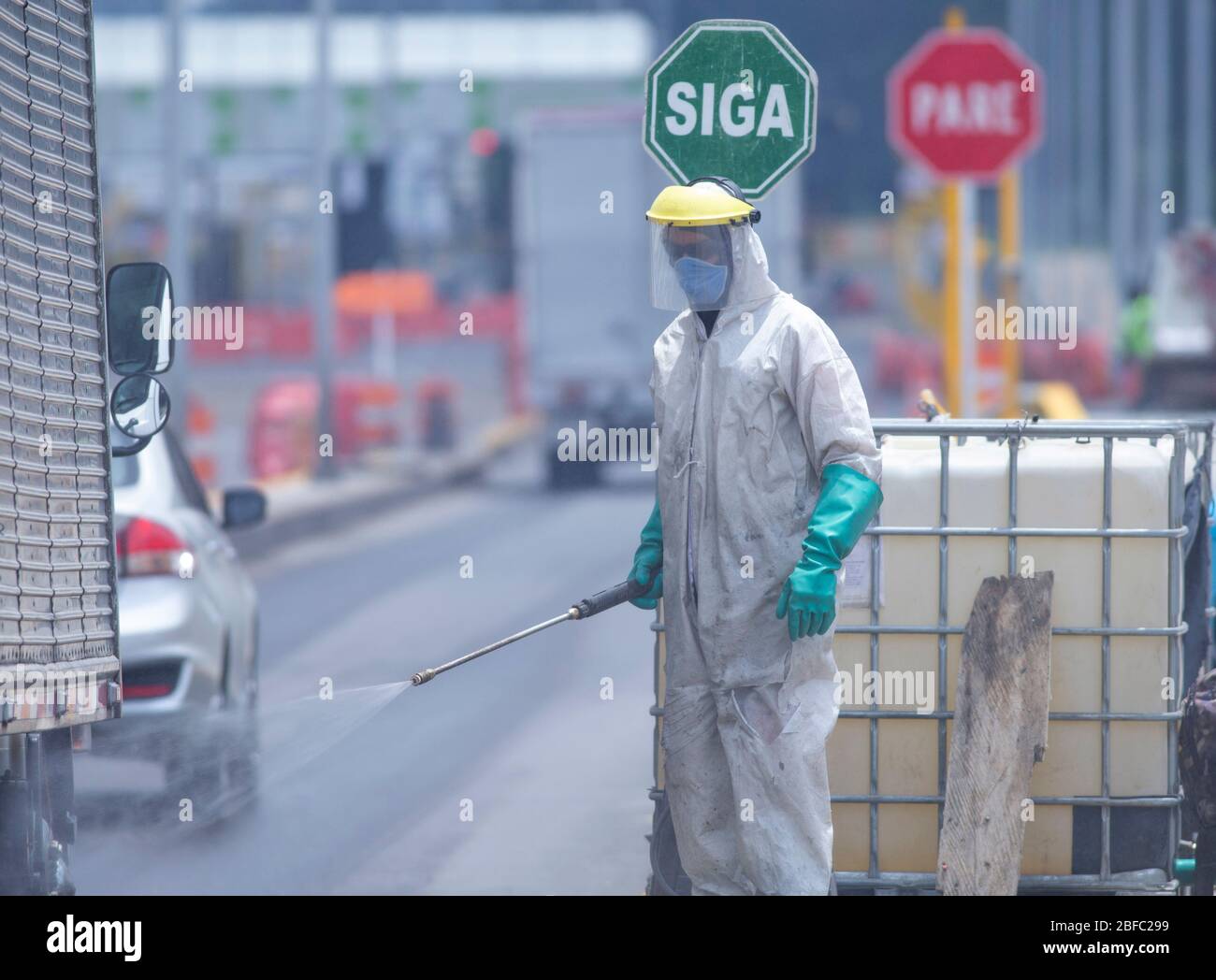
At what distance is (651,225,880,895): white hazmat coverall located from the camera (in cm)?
494

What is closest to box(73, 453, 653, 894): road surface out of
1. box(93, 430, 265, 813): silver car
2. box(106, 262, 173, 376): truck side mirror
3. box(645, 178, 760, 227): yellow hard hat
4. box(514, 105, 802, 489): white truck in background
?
box(93, 430, 265, 813): silver car

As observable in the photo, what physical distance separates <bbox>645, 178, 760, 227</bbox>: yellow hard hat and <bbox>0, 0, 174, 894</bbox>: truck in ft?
4.48

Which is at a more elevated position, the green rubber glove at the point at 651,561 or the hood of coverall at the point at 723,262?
the hood of coverall at the point at 723,262

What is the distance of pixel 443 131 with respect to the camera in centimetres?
5338

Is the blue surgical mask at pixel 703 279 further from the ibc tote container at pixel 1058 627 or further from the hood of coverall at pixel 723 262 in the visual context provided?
the ibc tote container at pixel 1058 627

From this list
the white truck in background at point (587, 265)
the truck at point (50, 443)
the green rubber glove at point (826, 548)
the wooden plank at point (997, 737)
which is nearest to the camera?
the truck at point (50, 443)

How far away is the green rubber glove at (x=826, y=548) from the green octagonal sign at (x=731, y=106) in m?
1.41

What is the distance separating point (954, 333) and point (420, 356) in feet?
130

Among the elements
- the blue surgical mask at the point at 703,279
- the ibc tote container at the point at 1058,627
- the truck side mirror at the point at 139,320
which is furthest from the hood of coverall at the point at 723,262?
the truck side mirror at the point at 139,320

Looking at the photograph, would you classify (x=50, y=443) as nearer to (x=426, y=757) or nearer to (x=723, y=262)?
(x=723, y=262)

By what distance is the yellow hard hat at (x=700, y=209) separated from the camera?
496cm

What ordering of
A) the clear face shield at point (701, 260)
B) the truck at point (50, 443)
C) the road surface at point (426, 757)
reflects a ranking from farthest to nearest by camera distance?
the road surface at point (426, 757) → the clear face shield at point (701, 260) → the truck at point (50, 443)

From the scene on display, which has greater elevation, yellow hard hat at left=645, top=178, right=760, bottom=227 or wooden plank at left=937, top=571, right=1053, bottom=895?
yellow hard hat at left=645, top=178, right=760, bottom=227

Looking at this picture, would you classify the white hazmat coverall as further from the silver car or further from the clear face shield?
the silver car
